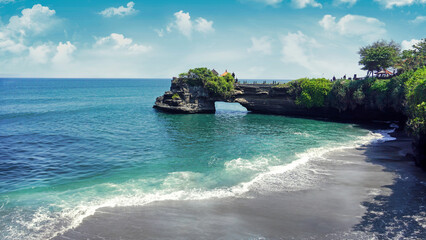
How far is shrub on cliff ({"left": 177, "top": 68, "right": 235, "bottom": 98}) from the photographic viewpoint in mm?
57656

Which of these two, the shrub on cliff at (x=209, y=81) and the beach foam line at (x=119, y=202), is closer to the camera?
the beach foam line at (x=119, y=202)

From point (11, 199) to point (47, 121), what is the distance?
34.0 metres

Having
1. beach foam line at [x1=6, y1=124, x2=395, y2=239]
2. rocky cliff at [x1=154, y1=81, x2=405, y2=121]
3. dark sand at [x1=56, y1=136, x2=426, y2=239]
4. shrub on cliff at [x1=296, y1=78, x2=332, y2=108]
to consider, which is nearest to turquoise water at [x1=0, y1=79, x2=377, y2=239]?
beach foam line at [x1=6, y1=124, x2=395, y2=239]

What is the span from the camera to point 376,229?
13.4m

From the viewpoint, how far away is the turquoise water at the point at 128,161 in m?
16.6

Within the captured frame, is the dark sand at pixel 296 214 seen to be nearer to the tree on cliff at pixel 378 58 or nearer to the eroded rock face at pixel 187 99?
the tree on cliff at pixel 378 58

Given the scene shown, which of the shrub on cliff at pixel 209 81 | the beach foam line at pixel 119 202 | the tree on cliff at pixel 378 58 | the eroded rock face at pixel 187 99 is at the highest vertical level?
the tree on cliff at pixel 378 58

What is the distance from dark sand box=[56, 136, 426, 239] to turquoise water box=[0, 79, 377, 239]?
61.7 inches

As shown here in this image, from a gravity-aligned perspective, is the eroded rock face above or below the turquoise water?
above

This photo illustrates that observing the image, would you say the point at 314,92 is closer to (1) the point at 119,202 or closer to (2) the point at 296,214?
(2) the point at 296,214

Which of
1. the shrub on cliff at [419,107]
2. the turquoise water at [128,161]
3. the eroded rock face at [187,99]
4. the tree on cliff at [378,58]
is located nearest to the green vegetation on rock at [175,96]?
the eroded rock face at [187,99]

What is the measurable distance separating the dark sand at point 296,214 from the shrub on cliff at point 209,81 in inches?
1523

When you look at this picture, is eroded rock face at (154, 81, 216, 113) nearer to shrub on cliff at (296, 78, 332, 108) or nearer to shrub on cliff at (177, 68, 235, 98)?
shrub on cliff at (177, 68, 235, 98)

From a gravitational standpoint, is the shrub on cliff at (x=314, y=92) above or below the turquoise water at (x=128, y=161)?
above
